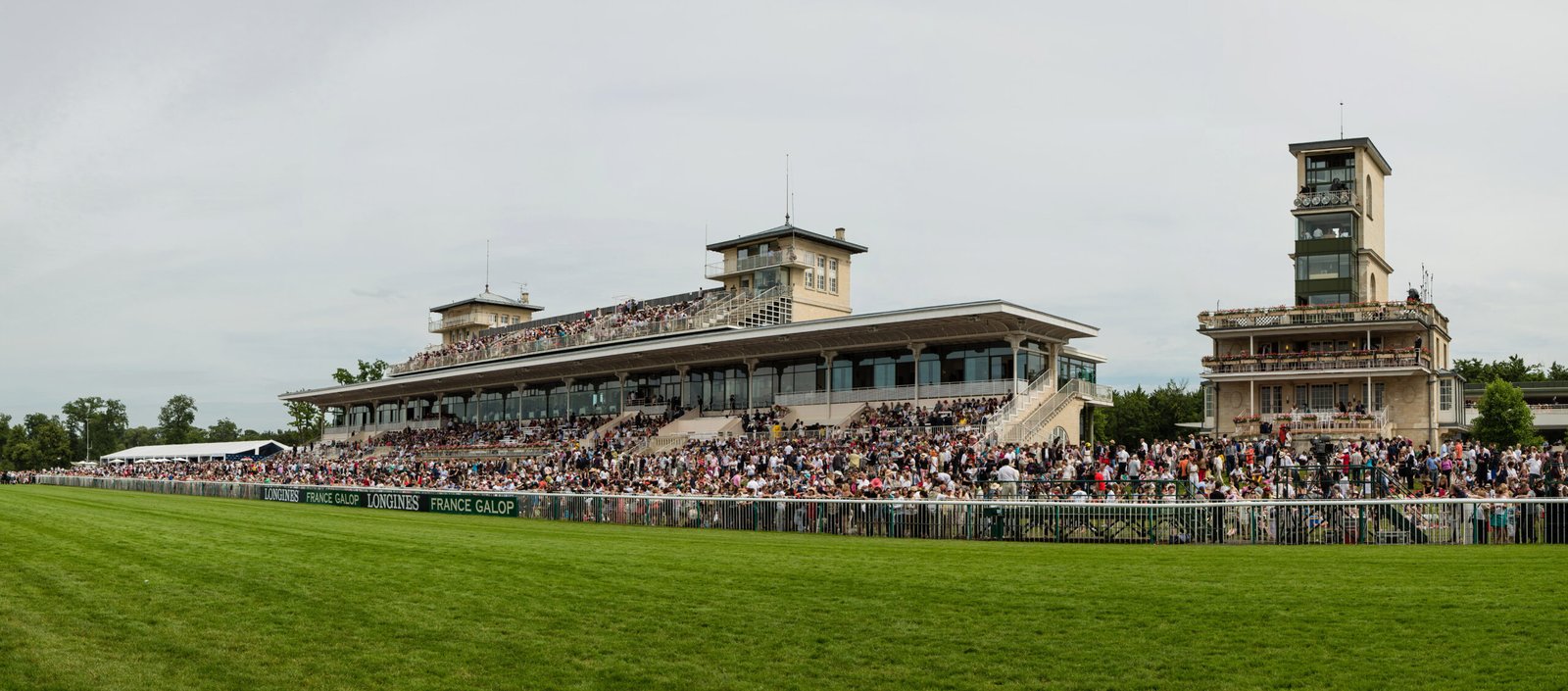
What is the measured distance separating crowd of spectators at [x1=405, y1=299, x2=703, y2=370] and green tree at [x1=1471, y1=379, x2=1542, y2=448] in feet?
112

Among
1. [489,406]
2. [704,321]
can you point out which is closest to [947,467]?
[704,321]

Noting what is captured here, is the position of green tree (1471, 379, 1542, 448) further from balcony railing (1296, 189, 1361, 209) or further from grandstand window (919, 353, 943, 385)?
grandstand window (919, 353, 943, 385)

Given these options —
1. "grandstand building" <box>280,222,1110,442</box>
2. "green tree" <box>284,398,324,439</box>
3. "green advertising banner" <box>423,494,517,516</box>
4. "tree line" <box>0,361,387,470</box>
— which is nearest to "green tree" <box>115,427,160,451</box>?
"tree line" <box>0,361,387,470</box>

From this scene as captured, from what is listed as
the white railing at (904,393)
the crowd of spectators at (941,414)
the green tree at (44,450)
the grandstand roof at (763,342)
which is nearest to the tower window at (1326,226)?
the grandstand roof at (763,342)

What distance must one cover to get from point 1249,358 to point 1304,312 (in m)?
2.61

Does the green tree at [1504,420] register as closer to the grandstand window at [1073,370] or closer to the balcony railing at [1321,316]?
the balcony railing at [1321,316]

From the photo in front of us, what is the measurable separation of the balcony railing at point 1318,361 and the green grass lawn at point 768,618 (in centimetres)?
2812

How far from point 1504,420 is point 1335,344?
1099 centimetres

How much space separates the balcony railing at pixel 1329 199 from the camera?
166 ft

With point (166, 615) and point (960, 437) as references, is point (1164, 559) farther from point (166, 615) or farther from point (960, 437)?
point (960, 437)

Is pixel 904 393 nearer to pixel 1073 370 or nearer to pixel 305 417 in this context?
pixel 1073 370

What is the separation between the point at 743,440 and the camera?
4303 cm

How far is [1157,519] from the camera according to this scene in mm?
20531

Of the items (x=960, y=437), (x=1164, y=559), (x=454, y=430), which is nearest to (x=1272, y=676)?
(x=1164, y=559)
